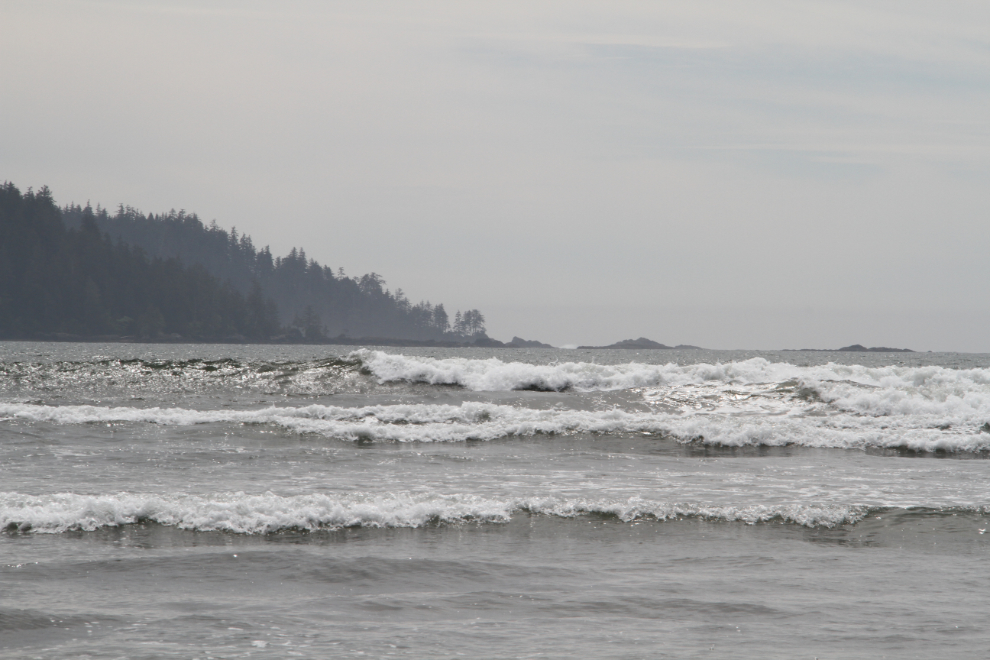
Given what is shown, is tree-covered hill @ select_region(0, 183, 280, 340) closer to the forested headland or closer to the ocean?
the forested headland

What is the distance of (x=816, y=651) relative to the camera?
4703 millimetres

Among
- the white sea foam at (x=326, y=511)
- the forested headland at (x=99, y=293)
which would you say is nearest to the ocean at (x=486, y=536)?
the white sea foam at (x=326, y=511)

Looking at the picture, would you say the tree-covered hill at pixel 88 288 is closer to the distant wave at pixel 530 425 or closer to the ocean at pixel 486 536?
the distant wave at pixel 530 425

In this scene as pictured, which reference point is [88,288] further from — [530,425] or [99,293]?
[530,425]

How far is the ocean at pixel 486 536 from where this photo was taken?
16.3ft

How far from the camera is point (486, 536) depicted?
7.77 m

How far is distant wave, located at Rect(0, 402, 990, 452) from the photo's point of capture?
50.9 feet

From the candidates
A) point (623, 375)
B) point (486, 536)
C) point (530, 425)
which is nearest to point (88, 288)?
point (623, 375)

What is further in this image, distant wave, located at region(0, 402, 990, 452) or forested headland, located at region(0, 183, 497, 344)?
forested headland, located at region(0, 183, 497, 344)

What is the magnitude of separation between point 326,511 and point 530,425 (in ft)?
28.7

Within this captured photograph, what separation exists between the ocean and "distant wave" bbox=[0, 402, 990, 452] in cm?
9

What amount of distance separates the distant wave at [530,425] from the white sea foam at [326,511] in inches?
250

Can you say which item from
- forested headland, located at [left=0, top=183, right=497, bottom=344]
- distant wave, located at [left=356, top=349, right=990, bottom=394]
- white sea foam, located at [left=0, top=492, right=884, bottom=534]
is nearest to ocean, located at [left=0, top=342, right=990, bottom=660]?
white sea foam, located at [left=0, top=492, right=884, bottom=534]

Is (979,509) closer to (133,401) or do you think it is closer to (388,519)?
(388,519)
